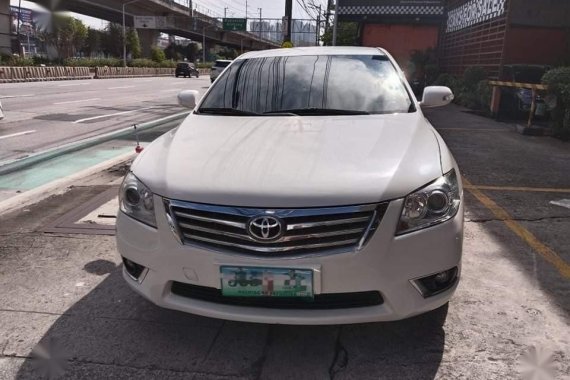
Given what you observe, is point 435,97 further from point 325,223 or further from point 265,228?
point 265,228

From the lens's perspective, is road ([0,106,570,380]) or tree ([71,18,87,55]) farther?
tree ([71,18,87,55])

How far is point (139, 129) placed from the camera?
33.9 ft

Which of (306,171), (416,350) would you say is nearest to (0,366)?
(306,171)

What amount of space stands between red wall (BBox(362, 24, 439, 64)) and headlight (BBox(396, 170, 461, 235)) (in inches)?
1028

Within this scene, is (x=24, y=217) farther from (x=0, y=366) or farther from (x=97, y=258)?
(x=0, y=366)

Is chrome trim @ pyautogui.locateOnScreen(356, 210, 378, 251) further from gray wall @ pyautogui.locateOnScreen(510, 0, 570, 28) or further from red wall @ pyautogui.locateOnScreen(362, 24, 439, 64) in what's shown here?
red wall @ pyautogui.locateOnScreen(362, 24, 439, 64)

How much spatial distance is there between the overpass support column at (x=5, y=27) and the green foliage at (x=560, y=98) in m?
44.4

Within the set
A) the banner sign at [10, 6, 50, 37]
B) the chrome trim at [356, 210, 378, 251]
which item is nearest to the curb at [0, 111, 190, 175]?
the chrome trim at [356, 210, 378, 251]

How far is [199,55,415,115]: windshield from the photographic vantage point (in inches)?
145

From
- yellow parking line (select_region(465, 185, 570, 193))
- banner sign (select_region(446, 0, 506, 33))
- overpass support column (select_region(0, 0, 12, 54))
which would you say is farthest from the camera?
overpass support column (select_region(0, 0, 12, 54))

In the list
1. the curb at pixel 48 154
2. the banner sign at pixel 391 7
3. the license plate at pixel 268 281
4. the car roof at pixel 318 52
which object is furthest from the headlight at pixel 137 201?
the banner sign at pixel 391 7

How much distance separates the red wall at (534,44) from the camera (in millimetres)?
15172

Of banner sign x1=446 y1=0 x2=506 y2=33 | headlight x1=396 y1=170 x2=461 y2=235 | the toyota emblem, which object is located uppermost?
banner sign x1=446 y1=0 x2=506 y2=33

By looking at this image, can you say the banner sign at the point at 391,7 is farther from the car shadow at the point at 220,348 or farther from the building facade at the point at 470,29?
the car shadow at the point at 220,348
